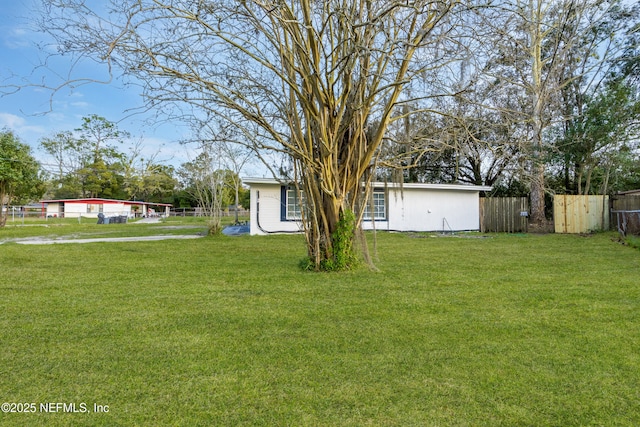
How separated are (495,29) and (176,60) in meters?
4.11

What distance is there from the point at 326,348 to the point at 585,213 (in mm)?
14493

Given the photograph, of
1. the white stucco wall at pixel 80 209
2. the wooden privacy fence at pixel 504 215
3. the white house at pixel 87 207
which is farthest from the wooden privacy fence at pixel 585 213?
the white stucco wall at pixel 80 209

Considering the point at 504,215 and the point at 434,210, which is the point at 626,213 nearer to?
the point at 504,215

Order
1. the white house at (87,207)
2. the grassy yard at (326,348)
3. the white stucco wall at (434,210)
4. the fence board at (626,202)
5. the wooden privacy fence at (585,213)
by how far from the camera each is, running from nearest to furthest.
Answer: the grassy yard at (326,348) < the fence board at (626,202) < the wooden privacy fence at (585,213) < the white stucco wall at (434,210) < the white house at (87,207)

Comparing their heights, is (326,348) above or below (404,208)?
→ below

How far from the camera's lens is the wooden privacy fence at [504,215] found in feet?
48.5

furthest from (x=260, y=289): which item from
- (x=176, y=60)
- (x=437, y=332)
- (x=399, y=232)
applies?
(x=399, y=232)

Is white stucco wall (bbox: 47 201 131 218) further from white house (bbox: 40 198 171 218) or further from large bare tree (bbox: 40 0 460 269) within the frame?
large bare tree (bbox: 40 0 460 269)

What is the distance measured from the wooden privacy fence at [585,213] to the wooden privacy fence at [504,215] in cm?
151

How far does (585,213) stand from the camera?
1329 centimetres

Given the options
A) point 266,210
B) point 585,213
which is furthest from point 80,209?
point 585,213

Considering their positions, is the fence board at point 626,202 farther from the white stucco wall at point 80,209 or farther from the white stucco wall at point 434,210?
the white stucco wall at point 80,209

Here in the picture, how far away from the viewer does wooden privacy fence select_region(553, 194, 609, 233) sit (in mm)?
13250

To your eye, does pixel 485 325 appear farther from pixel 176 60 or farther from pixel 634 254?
pixel 634 254
